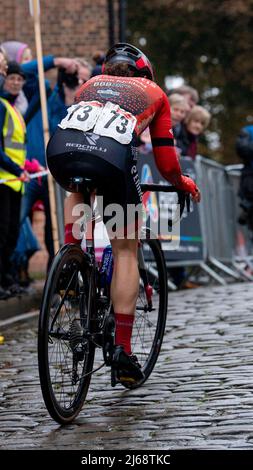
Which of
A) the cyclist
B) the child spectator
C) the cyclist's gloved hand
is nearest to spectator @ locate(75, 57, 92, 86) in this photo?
the child spectator

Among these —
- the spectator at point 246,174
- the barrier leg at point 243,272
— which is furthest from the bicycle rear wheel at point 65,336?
the barrier leg at point 243,272

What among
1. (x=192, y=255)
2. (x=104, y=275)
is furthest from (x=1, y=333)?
(x=192, y=255)

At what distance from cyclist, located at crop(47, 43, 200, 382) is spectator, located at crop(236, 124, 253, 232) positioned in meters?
8.97

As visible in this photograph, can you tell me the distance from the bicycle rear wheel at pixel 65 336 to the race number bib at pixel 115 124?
590 millimetres

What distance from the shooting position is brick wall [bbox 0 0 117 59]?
20672mm

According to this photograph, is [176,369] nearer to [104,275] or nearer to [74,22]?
[104,275]

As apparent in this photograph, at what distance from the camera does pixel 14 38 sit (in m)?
20.9

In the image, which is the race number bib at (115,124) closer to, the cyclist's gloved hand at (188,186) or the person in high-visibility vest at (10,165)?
the cyclist's gloved hand at (188,186)

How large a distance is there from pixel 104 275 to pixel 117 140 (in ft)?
2.60

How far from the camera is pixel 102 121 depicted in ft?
21.4

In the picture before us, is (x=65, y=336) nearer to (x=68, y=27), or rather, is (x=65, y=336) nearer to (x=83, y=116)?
(x=83, y=116)

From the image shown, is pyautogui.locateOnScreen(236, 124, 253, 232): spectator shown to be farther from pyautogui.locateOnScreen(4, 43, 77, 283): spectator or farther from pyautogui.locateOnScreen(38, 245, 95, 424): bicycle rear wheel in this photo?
pyautogui.locateOnScreen(38, 245, 95, 424): bicycle rear wheel

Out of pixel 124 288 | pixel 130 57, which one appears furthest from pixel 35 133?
pixel 124 288

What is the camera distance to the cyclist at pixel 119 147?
6.48m
